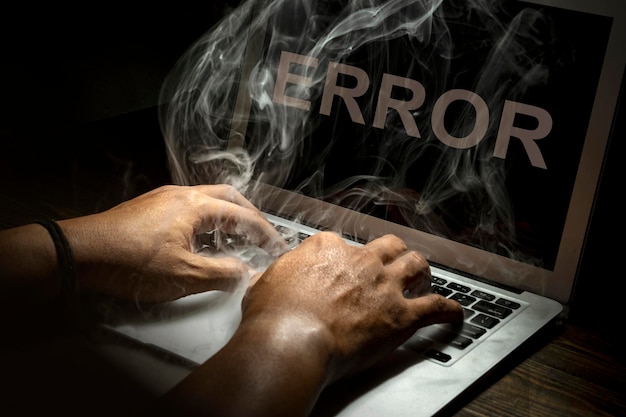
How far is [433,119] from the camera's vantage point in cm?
133

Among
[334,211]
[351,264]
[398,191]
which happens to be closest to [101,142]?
[334,211]

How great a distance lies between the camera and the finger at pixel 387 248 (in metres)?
1.05

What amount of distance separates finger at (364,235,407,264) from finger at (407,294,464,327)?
0.22 feet

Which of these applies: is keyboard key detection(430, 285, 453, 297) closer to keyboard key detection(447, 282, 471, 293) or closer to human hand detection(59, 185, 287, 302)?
keyboard key detection(447, 282, 471, 293)

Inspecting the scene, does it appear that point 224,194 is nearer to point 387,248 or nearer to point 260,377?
point 387,248

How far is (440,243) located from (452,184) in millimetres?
98

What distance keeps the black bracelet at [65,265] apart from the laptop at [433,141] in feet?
0.20

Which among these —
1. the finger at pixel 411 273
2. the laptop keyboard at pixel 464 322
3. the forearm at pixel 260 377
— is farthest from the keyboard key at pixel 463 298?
the forearm at pixel 260 377

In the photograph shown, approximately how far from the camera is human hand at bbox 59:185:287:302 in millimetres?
1047

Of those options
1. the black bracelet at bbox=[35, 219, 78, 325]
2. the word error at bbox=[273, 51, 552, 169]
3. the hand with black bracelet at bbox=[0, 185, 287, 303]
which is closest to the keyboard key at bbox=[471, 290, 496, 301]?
the word error at bbox=[273, 51, 552, 169]

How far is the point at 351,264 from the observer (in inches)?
39.2

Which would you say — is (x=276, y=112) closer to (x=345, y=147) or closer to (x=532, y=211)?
(x=345, y=147)

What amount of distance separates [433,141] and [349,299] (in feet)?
1.54

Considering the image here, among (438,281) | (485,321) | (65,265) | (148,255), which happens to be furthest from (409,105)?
(65,265)
